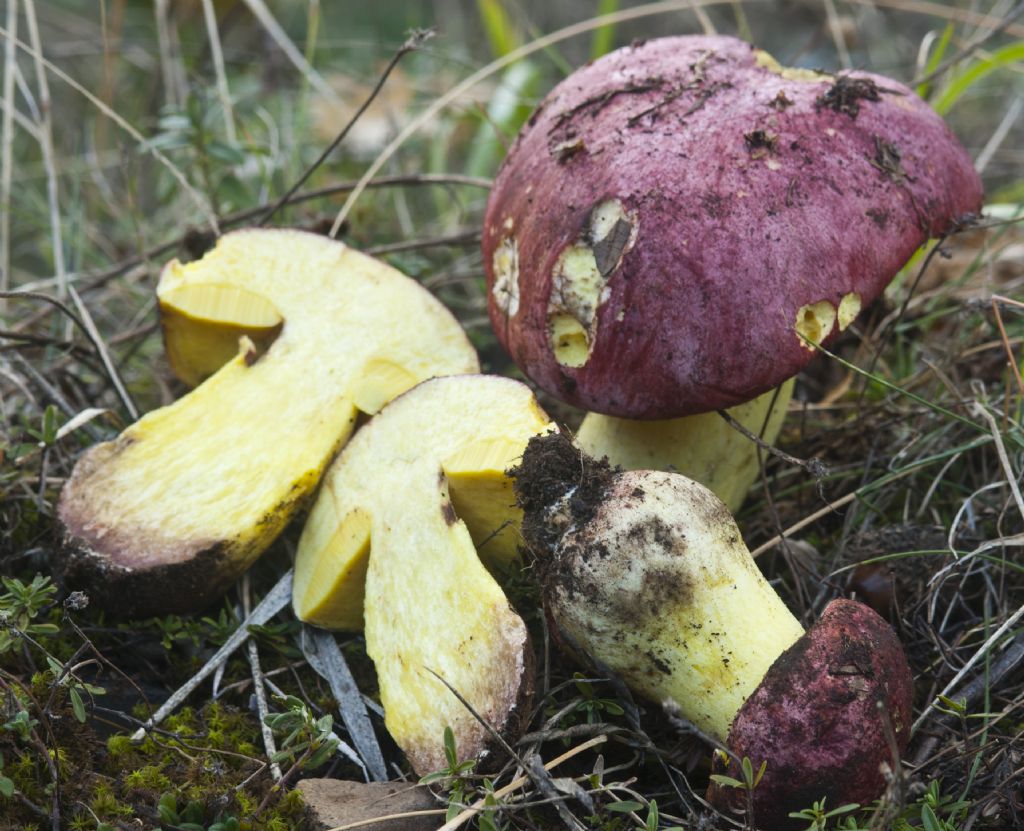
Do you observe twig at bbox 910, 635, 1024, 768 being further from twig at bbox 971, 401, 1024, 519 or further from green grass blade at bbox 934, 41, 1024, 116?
green grass blade at bbox 934, 41, 1024, 116

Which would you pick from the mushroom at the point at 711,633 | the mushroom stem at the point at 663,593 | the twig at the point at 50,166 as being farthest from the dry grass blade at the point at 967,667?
the twig at the point at 50,166

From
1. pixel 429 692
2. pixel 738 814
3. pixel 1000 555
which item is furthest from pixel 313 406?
pixel 1000 555

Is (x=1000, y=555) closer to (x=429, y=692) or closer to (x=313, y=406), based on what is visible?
(x=429, y=692)

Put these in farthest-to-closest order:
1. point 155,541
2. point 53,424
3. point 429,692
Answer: point 53,424 < point 155,541 < point 429,692

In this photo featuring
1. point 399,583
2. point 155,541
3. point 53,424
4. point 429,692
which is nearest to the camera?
point 429,692

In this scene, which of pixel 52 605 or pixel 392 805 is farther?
pixel 52 605

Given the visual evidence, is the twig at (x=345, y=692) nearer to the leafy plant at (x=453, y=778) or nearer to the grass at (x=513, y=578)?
the grass at (x=513, y=578)
